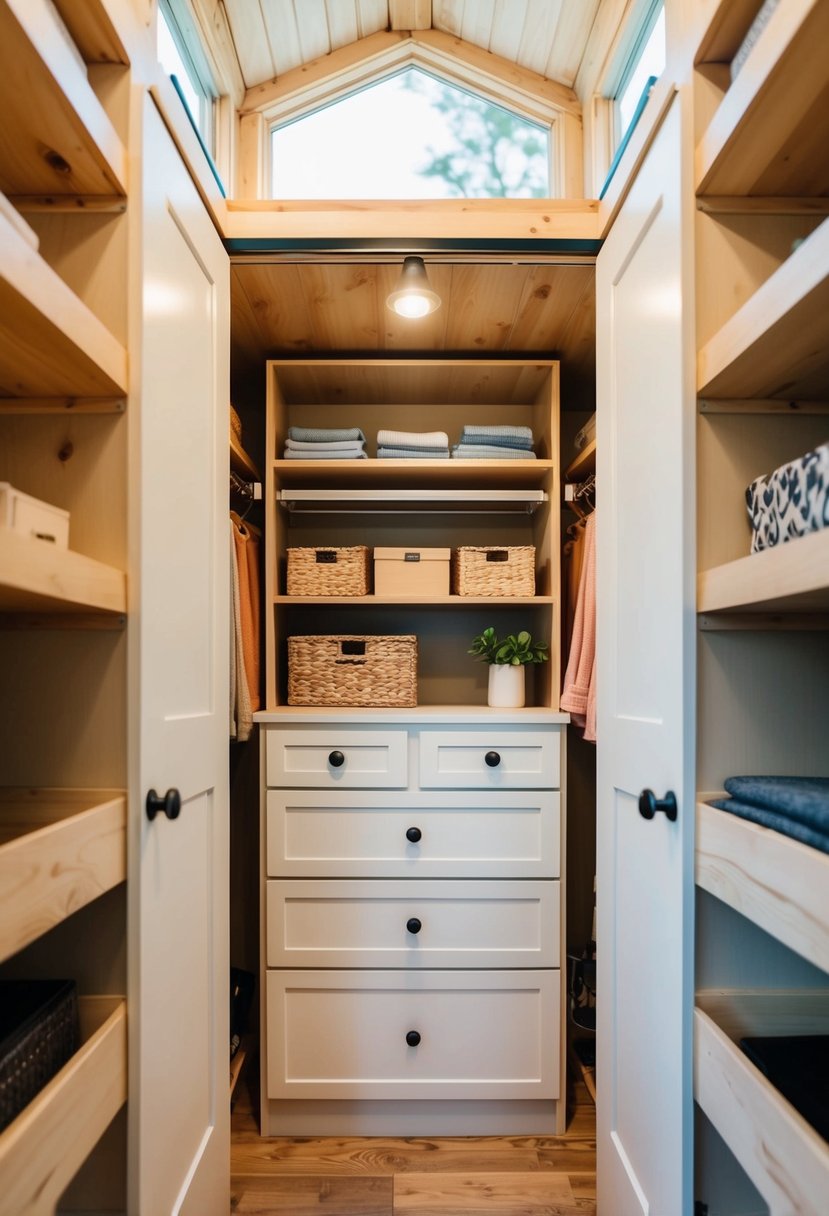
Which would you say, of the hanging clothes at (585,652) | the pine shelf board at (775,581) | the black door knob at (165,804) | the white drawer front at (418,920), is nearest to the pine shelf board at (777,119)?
the pine shelf board at (775,581)

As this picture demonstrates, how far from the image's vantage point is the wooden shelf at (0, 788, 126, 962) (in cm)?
71

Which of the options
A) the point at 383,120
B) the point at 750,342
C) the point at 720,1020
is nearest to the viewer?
the point at 750,342

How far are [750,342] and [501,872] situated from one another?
1.47m

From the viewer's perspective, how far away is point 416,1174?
1.75m

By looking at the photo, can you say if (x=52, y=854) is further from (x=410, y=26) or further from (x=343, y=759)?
(x=410, y=26)

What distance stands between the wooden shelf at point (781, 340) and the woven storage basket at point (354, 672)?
4.02ft

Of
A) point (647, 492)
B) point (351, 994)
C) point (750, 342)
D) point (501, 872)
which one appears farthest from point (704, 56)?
point (351, 994)

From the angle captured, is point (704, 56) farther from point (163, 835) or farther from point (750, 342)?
point (163, 835)

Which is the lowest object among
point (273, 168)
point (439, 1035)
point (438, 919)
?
point (439, 1035)

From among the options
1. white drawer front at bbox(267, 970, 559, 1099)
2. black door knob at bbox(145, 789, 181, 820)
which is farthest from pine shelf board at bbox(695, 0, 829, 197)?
white drawer front at bbox(267, 970, 559, 1099)

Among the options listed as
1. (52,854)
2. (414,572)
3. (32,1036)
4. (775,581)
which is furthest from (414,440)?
(32,1036)

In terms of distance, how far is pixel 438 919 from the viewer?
1899 mm

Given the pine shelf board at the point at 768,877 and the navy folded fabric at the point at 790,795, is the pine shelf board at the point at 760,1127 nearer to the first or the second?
the pine shelf board at the point at 768,877

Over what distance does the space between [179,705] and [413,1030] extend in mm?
1236
